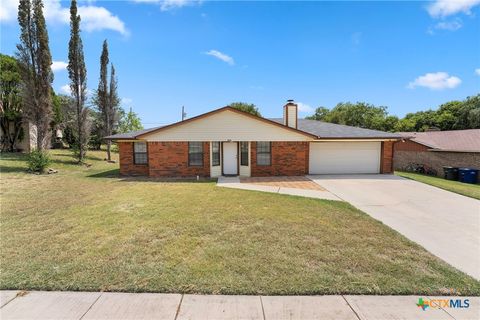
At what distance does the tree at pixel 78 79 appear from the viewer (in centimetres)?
1616

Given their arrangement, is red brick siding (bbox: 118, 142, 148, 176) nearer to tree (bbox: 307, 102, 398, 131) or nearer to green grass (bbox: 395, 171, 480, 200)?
green grass (bbox: 395, 171, 480, 200)

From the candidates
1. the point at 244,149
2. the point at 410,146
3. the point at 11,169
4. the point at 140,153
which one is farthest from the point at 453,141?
the point at 11,169

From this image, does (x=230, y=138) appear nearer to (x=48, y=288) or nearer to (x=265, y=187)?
(x=265, y=187)

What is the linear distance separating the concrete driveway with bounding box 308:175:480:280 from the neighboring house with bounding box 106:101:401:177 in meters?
2.63

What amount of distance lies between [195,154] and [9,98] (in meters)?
18.3

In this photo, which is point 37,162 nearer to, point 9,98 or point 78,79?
point 78,79

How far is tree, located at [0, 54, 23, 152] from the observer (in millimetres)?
19188

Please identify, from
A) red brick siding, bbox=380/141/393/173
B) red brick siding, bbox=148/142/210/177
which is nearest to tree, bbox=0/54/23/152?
red brick siding, bbox=148/142/210/177

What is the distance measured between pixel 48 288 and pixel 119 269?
2.84 feet

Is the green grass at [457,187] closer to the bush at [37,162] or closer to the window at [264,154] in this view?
the window at [264,154]

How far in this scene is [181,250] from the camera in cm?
430

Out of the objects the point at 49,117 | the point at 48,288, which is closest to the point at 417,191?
the point at 48,288

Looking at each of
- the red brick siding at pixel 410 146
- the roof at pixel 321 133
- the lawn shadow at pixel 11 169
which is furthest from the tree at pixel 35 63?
the red brick siding at pixel 410 146

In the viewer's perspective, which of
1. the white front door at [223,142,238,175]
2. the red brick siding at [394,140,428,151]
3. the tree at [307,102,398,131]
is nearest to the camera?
the white front door at [223,142,238,175]
